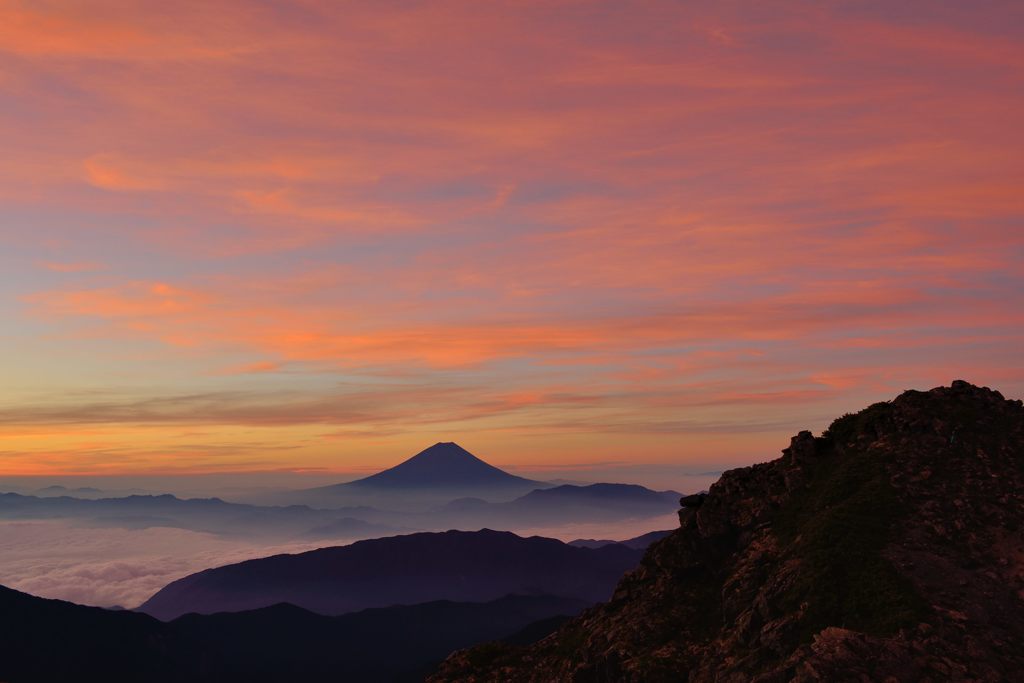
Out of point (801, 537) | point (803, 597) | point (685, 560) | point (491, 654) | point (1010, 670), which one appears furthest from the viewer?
point (491, 654)

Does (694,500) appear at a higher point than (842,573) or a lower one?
higher

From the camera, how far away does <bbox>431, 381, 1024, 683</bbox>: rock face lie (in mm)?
50594

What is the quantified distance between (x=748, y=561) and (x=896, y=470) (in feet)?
43.7

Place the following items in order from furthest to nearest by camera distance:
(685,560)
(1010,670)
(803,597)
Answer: (685,560), (803,597), (1010,670)

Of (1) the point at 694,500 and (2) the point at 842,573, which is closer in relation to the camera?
(2) the point at 842,573

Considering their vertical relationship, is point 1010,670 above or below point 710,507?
below

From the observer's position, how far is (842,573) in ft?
189

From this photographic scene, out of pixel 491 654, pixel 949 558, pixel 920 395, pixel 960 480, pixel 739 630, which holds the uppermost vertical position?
pixel 920 395

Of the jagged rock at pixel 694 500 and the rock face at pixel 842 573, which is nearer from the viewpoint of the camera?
the rock face at pixel 842 573

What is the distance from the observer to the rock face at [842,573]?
5059 centimetres

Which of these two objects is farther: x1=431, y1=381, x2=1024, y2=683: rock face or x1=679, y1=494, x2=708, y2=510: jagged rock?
x1=679, y1=494, x2=708, y2=510: jagged rock

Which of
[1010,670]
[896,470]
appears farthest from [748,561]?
[1010,670]

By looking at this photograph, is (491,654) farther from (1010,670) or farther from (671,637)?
(1010,670)

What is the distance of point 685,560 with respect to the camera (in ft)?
236
